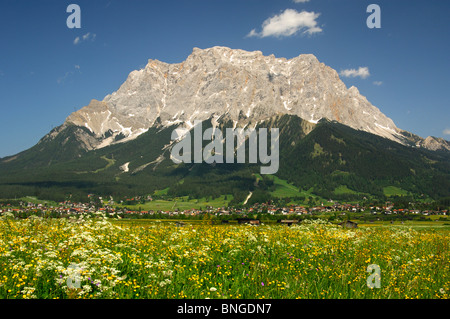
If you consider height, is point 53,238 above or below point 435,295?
above

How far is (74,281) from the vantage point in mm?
7664

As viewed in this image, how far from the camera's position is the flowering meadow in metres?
8.06

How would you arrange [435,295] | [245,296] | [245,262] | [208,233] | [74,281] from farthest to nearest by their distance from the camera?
[208,233] → [245,262] → [435,295] → [245,296] → [74,281]

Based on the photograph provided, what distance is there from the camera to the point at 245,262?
38.1 feet

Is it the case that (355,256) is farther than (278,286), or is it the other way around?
(355,256)

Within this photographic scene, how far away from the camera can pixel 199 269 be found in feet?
35.3

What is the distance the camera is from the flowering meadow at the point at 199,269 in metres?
8.06

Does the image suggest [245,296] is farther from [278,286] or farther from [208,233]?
[208,233]
